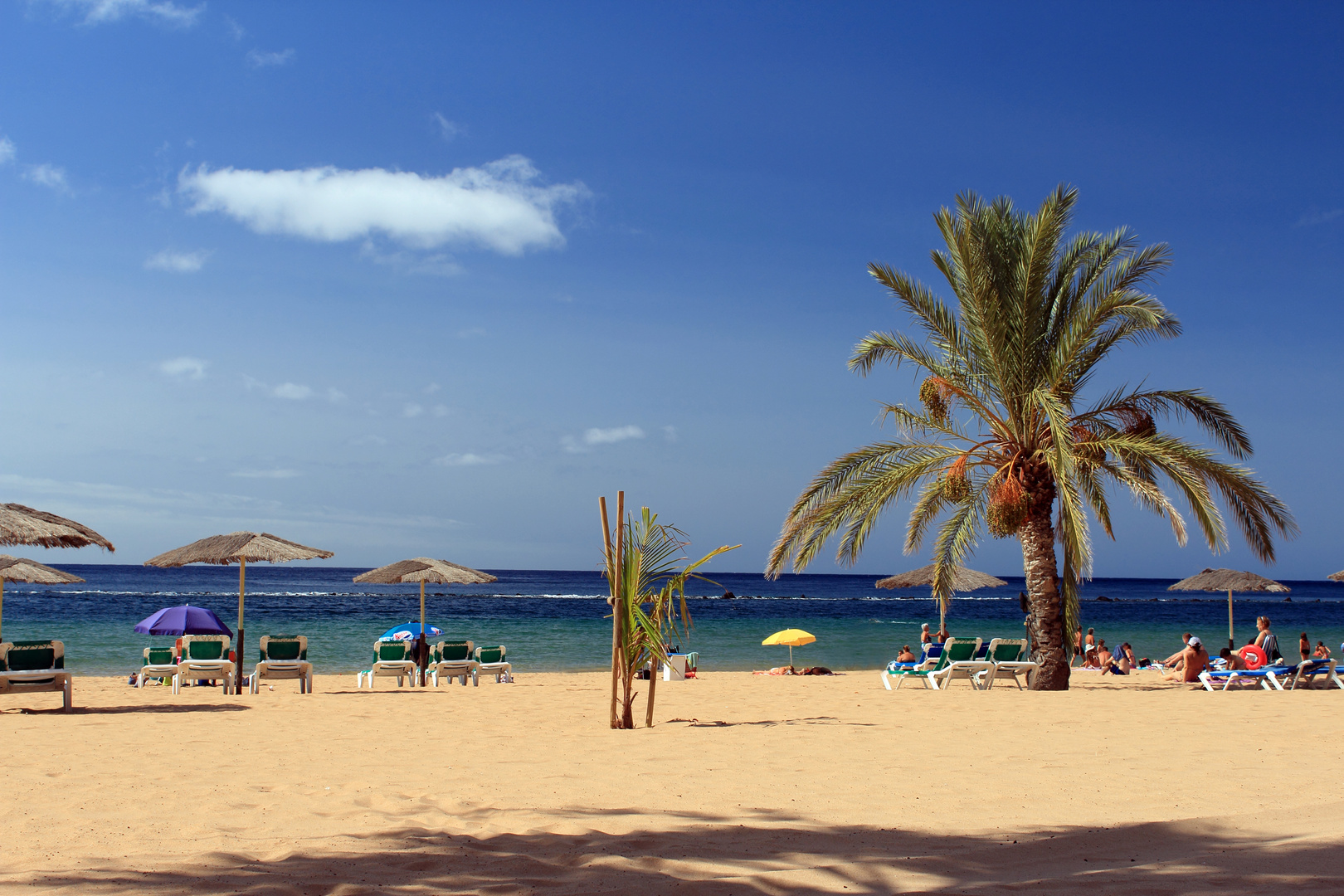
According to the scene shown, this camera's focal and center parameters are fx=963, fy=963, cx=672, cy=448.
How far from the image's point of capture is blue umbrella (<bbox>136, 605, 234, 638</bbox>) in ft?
52.1

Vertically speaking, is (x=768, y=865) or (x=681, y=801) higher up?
(x=768, y=865)

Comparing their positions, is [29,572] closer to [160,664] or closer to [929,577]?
[160,664]

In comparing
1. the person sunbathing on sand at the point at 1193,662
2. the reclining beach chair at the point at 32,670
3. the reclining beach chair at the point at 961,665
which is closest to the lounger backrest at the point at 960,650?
the reclining beach chair at the point at 961,665

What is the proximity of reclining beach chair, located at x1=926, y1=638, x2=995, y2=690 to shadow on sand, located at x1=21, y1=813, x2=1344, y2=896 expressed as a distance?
9.00m

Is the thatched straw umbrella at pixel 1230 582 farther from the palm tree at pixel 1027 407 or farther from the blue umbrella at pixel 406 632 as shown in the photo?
the blue umbrella at pixel 406 632

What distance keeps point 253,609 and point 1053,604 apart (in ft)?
135

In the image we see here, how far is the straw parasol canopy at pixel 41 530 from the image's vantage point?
34.6ft

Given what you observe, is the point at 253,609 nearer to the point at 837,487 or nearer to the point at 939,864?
the point at 837,487

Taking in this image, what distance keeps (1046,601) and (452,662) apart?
8.89m

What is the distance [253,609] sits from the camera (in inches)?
1781

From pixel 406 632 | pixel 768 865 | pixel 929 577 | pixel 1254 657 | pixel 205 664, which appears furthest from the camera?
pixel 929 577

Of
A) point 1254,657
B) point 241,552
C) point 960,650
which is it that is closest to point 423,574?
point 241,552

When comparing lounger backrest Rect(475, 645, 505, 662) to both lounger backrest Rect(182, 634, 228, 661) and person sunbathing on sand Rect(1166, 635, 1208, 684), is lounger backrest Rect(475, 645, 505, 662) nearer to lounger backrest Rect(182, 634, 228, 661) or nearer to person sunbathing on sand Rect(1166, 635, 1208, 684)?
lounger backrest Rect(182, 634, 228, 661)

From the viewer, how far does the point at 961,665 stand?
1331 cm
